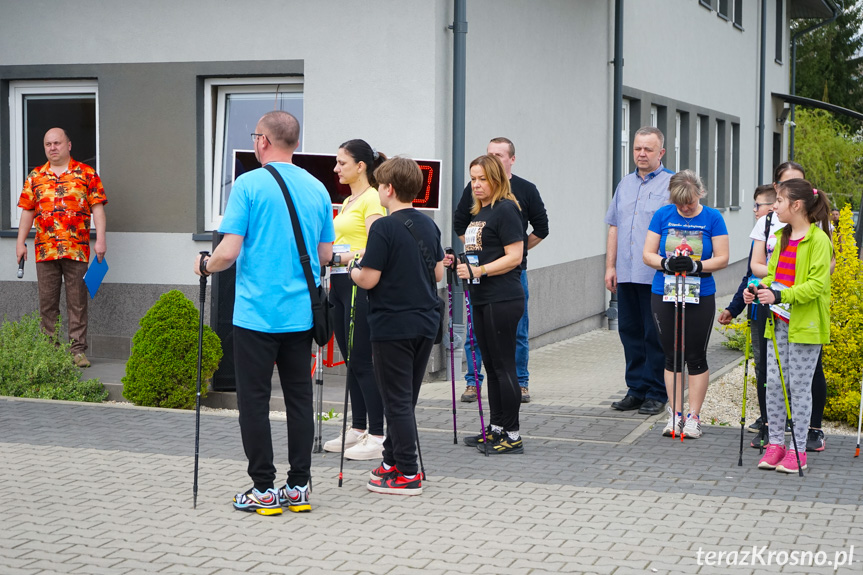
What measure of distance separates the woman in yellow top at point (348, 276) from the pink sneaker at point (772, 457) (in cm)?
228

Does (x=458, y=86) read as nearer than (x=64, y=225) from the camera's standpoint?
Yes

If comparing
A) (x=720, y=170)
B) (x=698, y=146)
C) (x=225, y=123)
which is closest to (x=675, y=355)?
(x=225, y=123)

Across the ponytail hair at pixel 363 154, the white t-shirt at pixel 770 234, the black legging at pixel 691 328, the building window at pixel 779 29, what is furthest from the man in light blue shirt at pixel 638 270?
the building window at pixel 779 29

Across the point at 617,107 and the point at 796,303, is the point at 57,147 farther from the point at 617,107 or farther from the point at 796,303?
the point at 617,107

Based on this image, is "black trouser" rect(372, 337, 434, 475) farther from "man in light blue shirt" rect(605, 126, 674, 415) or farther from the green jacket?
"man in light blue shirt" rect(605, 126, 674, 415)

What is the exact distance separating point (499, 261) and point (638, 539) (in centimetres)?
225

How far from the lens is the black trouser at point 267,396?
19.0 ft

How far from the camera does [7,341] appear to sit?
9.66m

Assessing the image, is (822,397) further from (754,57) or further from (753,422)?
(754,57)

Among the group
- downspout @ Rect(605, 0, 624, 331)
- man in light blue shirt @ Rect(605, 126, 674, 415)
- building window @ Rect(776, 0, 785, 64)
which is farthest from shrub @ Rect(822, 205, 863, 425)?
building window @ Rect(776, 0, 785, 64)

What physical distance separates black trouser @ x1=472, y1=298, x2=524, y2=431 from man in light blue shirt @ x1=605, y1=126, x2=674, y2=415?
170 centimetres

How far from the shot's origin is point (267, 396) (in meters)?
5.87

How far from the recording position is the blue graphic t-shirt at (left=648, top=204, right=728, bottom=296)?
773 cm

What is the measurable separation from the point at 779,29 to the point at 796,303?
23.3 m
